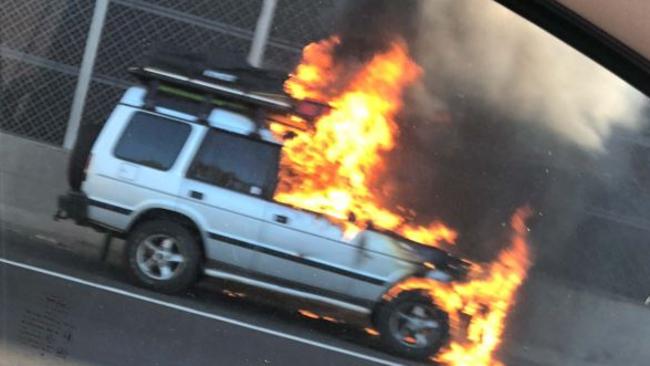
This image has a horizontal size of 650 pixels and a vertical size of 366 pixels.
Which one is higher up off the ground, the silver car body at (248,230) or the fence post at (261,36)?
the fence post at (261,36)

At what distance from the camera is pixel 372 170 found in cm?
233

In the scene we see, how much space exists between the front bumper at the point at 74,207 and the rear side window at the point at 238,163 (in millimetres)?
385

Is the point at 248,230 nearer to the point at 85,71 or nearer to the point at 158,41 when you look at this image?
the point at 158,41

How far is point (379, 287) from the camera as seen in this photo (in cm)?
229

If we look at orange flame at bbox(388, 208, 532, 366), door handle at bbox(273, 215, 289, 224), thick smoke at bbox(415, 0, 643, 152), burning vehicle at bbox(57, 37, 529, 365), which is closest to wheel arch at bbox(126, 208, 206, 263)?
burning vehicle at bbox(57, 37, 529, 365)

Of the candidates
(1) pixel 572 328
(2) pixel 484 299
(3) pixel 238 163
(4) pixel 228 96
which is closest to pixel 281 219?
(3) pixel 238 163

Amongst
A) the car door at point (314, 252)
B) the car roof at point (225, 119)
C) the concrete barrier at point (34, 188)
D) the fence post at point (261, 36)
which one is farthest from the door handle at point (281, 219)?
the concrete barrier at point (34, 188)

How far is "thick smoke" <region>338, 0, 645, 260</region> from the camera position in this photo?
91.2 inches

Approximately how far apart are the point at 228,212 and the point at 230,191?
0.07m

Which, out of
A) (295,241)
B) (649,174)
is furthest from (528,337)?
(295,241)

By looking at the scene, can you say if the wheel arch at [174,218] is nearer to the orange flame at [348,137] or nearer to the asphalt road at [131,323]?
the asphalt road at [131,323]

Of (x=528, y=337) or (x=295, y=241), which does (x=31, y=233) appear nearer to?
(x=295, y=241)

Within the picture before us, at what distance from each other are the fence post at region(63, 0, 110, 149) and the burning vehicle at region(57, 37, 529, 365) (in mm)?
161

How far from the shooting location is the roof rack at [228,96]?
2.32 metres
